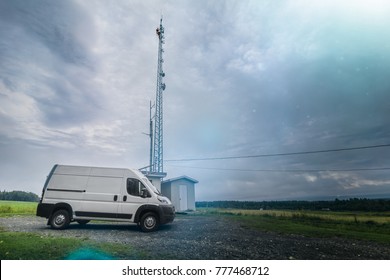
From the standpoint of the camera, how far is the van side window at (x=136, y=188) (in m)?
10.9

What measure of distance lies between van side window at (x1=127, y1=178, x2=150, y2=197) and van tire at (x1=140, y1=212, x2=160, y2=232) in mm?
867

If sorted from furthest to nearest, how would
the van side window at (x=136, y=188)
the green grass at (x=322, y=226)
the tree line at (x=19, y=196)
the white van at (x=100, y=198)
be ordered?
1. the tree line at (x=19, y=196)
2. the green grass at (x=322, y=226)
3. the van side window at (x=136, y=188)
4. the white van at (x=100, y=198)

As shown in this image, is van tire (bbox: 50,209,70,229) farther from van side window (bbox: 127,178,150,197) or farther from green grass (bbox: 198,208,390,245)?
green grass (bbox: 198,208,390,245)

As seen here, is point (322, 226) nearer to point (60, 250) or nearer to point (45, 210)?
point (60, 250)

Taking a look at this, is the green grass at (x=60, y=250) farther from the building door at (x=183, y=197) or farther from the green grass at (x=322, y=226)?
the building door at (x=183, y=197)

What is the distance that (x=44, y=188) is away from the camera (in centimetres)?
1082

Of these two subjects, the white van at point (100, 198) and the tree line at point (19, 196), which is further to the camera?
the tree line at point (19, 196)

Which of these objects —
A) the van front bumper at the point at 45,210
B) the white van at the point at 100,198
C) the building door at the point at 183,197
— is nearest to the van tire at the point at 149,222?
the white van at the point at 100,198

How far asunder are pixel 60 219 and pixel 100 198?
178 centimetres

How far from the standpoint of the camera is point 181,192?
82.3 ft

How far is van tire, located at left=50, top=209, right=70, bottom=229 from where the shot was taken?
1038 centimetres

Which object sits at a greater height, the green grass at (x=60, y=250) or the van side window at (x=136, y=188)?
the van side window at (x=136, y=188)

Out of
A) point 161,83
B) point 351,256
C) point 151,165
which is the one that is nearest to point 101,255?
point 351,256

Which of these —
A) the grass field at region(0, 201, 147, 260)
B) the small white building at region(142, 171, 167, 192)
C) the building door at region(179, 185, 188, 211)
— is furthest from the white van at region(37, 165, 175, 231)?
the building door at region(179, 185, 188, 211)
